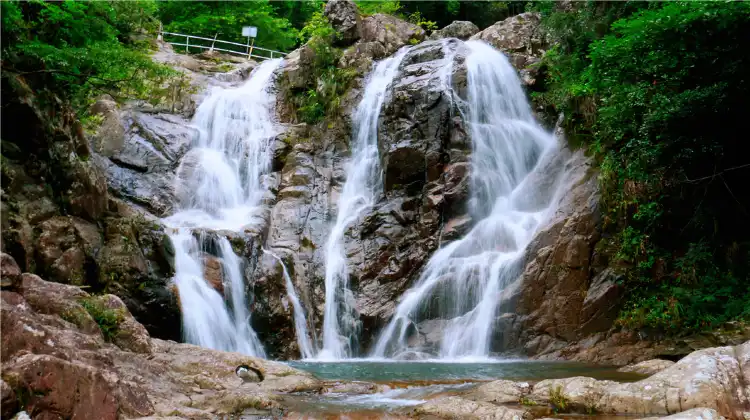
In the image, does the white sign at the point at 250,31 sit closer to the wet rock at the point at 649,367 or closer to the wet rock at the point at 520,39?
the wet rock at the point at 520,39

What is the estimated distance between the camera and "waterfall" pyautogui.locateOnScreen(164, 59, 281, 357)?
39.7 feet

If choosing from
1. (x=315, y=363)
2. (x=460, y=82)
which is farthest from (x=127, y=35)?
(x=315, y=363)

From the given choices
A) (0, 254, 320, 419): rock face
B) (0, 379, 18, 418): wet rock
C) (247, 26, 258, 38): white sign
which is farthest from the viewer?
(247, 26, 258, 38): white sign

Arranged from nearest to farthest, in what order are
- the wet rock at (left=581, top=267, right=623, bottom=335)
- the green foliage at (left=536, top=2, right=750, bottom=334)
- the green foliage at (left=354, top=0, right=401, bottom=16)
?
the green foliage at (left=536, top=2, right=750, bottom=334), the wet rock at (left=581, top=267, right=623, bottom=335), the green foliage at (left=354, top=0, right=401, bottom=16)

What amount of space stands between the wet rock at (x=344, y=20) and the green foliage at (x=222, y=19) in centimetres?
854

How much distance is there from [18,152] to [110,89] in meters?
7.81

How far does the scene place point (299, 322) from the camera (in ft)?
43.9

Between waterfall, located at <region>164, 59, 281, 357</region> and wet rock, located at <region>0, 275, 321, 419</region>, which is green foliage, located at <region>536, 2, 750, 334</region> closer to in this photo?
wet rock, located at <region>0, 275, 321, 419</region>

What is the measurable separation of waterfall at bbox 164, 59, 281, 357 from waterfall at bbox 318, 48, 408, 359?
6.13 ft

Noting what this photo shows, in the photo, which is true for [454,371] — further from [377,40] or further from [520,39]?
[377,40]

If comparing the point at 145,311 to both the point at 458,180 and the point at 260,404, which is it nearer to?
the point at 260,404

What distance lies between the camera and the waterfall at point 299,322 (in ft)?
42.9

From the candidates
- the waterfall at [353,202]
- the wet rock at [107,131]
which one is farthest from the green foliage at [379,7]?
the wet rock at [107,131]

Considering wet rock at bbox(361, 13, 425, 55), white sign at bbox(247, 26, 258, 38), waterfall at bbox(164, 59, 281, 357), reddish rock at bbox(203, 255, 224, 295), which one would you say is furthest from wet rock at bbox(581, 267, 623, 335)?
white sign at bbox(247, 26, 258, 38)
